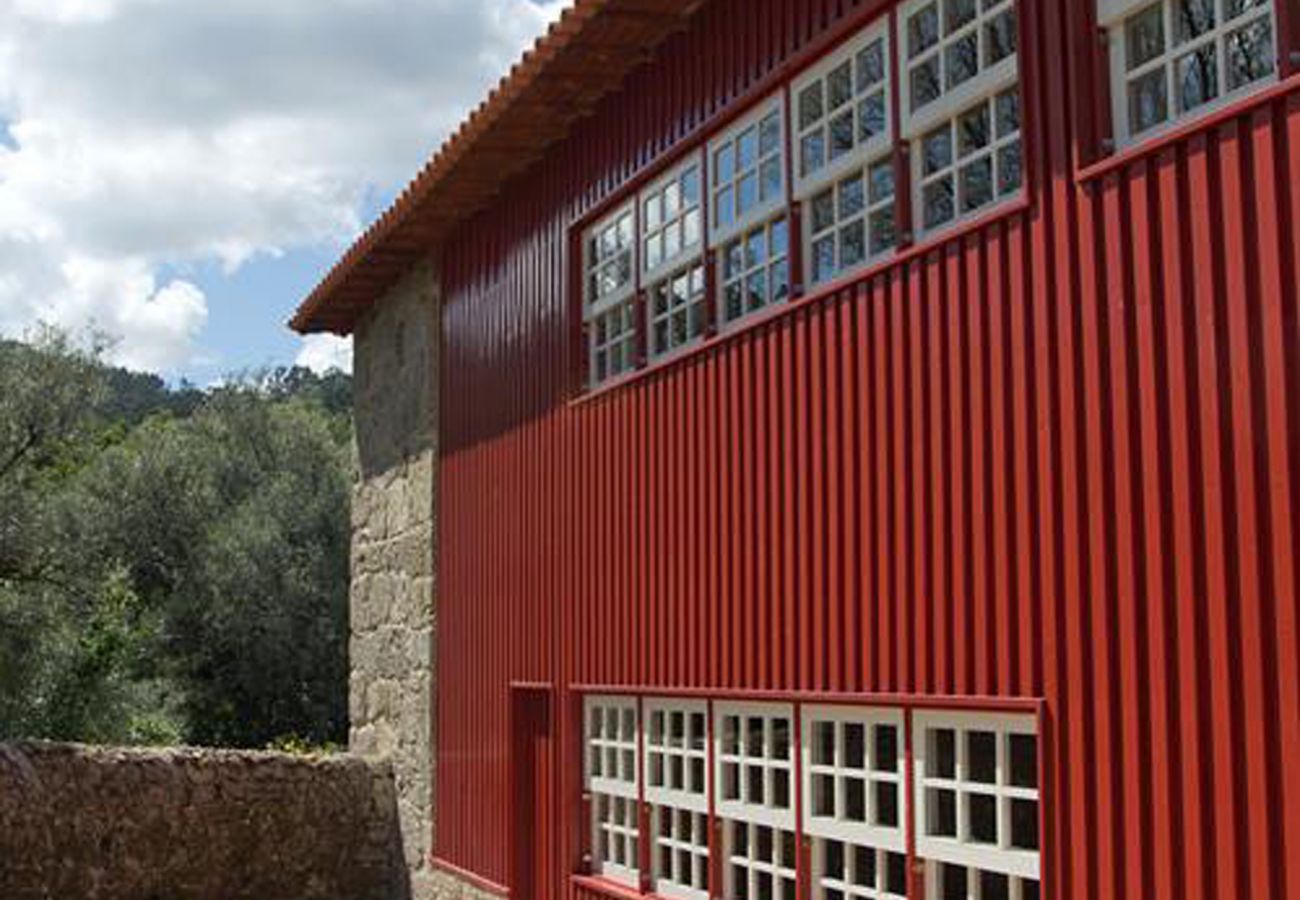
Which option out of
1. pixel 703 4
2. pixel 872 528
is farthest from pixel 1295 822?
pixel 703 4

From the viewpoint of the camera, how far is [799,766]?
753cm

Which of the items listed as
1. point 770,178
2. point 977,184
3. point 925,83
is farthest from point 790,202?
point 977,184

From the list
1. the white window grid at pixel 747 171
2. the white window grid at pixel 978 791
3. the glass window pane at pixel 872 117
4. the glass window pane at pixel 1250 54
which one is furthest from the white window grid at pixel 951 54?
the white window grid at pixel 978 791

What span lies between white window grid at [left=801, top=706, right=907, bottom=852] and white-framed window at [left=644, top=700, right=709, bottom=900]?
44.3 inches

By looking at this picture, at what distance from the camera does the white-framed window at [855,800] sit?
270 inches

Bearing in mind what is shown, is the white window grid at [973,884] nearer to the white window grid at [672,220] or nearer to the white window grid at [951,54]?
the white window grid at [951,54]

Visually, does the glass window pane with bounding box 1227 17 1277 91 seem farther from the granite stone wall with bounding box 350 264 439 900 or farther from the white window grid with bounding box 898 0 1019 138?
the granite stone wall with bounding box 350 264 439 900

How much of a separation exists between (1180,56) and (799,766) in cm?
341

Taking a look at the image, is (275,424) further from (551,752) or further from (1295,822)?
(1295,822)

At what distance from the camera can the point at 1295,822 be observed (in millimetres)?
4836

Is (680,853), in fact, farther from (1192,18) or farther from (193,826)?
(193,826)

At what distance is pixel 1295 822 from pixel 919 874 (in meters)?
2.00

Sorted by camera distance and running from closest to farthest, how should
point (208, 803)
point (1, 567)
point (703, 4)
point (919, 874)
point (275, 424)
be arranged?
point (919, 874), point (703, 4), point (208, 803), point (1, 567), point (275, 424)

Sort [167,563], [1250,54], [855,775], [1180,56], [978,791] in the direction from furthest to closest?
[167,563]
[855,775]
[978,791]
[1180,56]
[1250,54]
